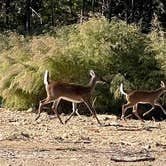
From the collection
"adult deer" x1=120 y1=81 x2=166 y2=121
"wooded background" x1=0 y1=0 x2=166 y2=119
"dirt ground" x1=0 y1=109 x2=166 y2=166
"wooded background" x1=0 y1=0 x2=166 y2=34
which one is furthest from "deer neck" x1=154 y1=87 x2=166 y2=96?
"wooded background" x1=0 y1=0 x2=166 y2=34

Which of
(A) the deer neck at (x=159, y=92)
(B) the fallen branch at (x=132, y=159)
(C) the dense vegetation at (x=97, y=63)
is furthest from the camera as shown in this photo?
(C) the dense vegetation at (x=97, y=63)

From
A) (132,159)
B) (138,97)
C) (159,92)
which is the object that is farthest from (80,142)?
(159,92)

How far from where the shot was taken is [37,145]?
1193 cm

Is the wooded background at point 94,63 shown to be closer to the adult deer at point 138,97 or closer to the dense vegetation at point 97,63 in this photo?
the dense vegetation at point 97,63

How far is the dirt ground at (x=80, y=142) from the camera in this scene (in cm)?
1022

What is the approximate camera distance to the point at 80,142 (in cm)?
1248

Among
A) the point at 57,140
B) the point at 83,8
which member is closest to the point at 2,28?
the point at 83,8

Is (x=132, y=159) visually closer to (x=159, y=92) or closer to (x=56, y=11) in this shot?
(x=159, y=92)

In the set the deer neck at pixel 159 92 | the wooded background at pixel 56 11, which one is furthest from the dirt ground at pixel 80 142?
the wooded background at pixel 56 11

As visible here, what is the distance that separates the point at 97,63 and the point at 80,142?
273 inches

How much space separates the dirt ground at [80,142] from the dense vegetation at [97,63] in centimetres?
159

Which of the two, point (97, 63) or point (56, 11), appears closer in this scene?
point (97, 63)

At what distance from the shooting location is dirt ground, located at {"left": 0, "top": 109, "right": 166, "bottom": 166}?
1022cm

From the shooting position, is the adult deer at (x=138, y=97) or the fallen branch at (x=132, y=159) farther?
the adult deer at (x=138, y=97)
